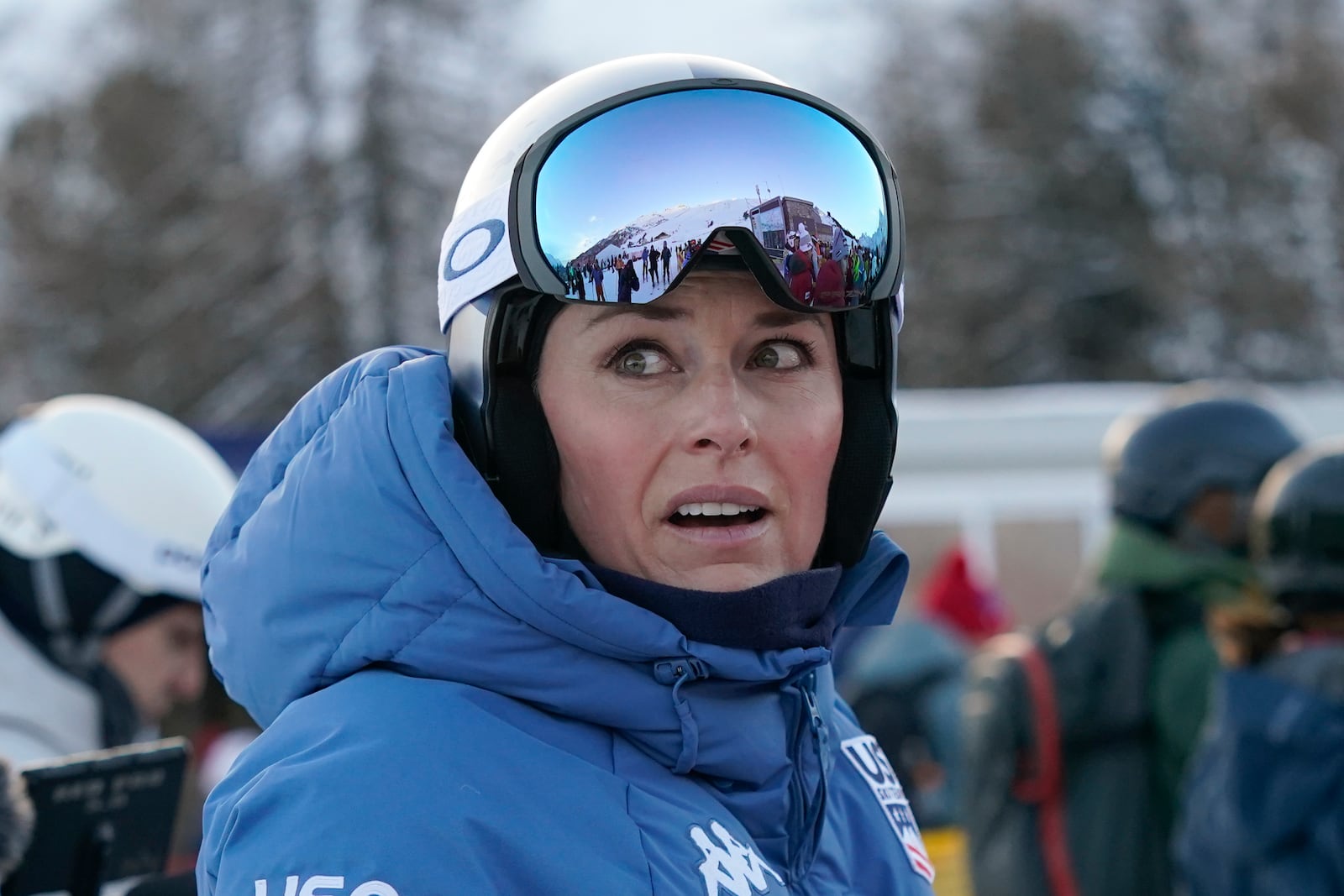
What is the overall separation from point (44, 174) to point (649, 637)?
25166 mm

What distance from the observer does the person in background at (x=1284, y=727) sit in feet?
A: 11.4

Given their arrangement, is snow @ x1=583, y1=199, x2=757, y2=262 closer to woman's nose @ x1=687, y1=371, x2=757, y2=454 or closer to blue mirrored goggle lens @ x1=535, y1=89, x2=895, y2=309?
blue mirrored goggle lens @ x1=535, y1=89, x2=895, y2=309

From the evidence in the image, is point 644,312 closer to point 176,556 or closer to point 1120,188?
point 176,556

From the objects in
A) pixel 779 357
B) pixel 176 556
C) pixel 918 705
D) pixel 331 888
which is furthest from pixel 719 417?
pixel 918 705

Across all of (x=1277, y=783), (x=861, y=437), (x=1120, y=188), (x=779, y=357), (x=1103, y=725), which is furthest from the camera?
(x=1120, y=188)

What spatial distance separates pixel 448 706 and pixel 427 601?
11 centimetres

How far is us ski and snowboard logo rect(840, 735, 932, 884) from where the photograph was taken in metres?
1.99

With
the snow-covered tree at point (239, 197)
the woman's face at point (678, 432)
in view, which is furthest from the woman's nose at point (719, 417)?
the snow-covered tree at point (239, 197)

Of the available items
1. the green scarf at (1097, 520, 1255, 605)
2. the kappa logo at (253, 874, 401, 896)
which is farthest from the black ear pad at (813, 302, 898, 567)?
the green scarf at (1097, 520, 1255, 605)

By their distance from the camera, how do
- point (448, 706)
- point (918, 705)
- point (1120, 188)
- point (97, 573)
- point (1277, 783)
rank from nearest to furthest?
1. point (448, 706)
2. point (97, 573)
3. point (1277, 783)
4. point (918, 705)
5. point (1120, 188)

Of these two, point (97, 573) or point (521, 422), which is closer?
point (521, 422)

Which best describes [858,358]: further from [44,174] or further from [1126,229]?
[1126,229]

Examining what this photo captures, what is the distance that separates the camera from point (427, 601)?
1565 mm

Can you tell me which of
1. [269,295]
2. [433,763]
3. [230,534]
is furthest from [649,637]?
[269,295]
